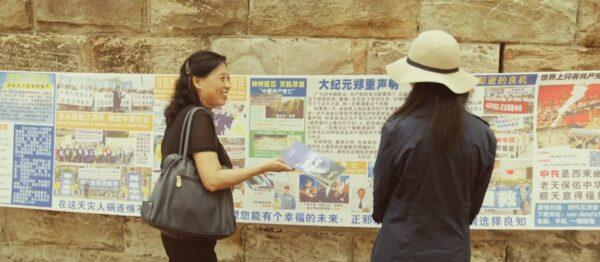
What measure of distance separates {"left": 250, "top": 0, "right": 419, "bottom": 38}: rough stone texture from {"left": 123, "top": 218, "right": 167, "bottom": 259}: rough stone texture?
64.2 inches

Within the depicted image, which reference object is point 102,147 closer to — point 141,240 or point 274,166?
point 141,240

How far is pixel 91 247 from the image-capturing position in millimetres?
4441

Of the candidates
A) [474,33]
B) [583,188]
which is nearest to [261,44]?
[474,33]

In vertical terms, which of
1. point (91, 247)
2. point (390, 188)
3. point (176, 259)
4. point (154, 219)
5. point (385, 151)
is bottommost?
point (91, 247)

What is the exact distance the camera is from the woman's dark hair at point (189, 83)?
288 cm

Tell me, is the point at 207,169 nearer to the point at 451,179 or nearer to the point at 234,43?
the point at 451,179

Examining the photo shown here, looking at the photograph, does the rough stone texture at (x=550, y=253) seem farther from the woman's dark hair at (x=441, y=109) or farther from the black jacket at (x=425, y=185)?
the woman's dark hair at (x=441, y=109)

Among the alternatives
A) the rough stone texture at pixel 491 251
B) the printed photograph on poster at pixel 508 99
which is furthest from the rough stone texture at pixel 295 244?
the printed photograph on poster at pixel 508 99

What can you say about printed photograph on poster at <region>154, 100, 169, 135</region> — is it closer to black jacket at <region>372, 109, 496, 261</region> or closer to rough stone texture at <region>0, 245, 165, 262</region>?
rough stone texture at <region>0, 245, 165, 262</region>

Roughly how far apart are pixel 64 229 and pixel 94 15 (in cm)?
158

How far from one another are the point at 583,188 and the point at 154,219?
2.61m

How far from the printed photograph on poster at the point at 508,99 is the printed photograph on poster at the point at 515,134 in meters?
0.04

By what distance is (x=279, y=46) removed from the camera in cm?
409

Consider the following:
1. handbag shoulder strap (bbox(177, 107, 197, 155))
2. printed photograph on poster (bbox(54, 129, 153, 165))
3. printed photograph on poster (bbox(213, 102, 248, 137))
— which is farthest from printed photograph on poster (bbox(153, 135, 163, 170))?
handbag shoulder strap (bbox(177, 107, 197, 155))
